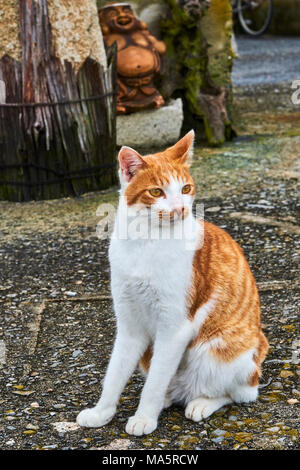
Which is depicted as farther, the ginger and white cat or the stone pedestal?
the stone pedestal

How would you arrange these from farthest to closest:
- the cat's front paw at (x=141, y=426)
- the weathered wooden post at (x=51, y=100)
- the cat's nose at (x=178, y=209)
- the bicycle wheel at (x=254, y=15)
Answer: the bicycle wheel at (x=254, y=15) < the weathered wooden post at (x=51, y=100) < the cat's front paw at (x=141, y=426) < the cat's nose at (x=178, y=209)

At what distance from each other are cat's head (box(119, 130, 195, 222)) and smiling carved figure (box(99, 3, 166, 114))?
4.03 m

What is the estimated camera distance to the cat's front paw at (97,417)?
2793 millimetres

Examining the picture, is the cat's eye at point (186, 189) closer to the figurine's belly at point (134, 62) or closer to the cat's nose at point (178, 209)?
the cat's nose at point (178, 209)

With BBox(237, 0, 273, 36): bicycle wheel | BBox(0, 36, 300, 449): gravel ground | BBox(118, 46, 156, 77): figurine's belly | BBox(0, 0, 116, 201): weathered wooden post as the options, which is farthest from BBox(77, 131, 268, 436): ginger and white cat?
BBox(237, 0, 273, 36): bicycle wheel

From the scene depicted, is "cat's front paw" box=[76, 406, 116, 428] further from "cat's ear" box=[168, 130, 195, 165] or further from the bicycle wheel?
the bicycle wheel

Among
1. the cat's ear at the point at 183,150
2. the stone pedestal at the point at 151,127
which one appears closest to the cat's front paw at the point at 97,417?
the cat's ear at the point at 183,150

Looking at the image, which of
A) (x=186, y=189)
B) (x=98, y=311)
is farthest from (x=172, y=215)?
(x=98, y=311)

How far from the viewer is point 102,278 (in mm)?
4305

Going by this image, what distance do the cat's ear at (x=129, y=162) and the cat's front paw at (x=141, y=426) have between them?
35.6 inches

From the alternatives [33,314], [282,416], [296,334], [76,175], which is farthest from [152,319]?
A: [76,175]

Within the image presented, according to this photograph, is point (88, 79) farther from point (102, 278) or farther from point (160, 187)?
point (160, 187)

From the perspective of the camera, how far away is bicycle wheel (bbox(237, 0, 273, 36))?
45.8 feet

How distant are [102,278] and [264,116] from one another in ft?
14.4
